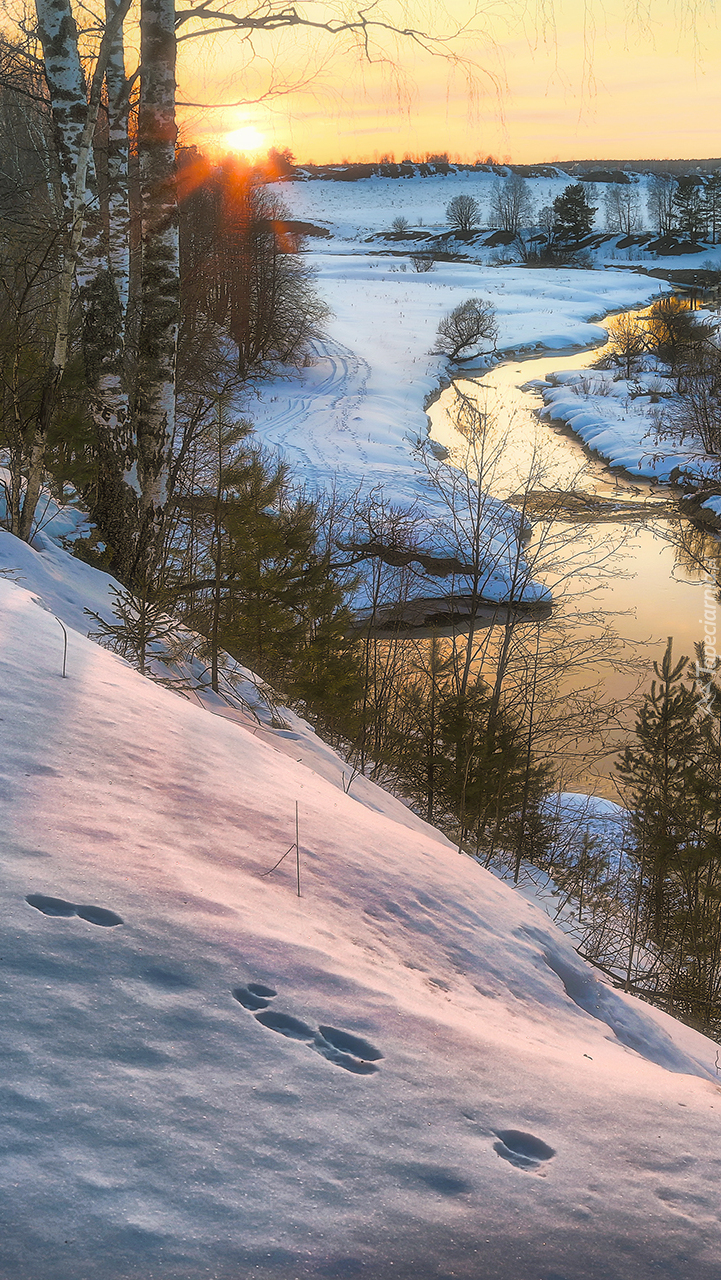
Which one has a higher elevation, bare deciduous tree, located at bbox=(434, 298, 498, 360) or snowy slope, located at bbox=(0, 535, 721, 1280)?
bare deciduous tree, located at bbox=(434, 298, 498, 360)

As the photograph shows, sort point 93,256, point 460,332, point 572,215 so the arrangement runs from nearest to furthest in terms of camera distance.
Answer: point 93,256 < point 460,332 < point 572,215

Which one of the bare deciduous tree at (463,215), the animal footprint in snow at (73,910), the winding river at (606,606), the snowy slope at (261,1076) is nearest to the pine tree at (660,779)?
the winding river at (606,606)

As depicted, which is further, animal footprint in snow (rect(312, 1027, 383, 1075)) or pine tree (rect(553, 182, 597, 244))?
pine tree (rect(553, 182, 597, 244))

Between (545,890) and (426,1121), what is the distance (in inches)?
495

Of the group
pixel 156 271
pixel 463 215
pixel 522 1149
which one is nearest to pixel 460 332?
pixel 156 271

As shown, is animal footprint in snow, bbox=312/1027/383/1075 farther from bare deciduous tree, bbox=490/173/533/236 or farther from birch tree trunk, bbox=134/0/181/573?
bare deciduous tree, bbox=490/173/533/236

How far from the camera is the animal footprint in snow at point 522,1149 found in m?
1.56

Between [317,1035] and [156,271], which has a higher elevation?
[156,271]

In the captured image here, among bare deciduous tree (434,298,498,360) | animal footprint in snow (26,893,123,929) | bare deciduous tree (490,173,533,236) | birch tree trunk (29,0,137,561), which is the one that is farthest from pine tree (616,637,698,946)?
bare deciduous tree (490,173,533,236)

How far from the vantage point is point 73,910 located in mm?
1762

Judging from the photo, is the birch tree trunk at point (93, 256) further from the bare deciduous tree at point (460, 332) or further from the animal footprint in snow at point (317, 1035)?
the bare deciduous tree at point (460, 332)

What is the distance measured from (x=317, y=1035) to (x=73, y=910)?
0.57 meters

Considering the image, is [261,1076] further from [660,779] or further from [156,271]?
Result: [660,779]

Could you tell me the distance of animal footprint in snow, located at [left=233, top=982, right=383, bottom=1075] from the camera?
5.51ft
